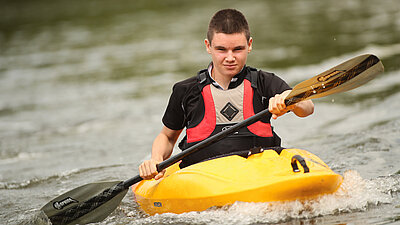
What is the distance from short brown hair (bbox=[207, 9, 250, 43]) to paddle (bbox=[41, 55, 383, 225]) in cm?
56

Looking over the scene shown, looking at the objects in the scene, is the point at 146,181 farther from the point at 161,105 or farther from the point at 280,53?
the point at 280,53

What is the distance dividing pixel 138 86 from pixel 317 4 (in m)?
12.2

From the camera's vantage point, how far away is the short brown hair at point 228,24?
3869 mm

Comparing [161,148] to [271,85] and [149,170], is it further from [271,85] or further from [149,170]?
[271,85]

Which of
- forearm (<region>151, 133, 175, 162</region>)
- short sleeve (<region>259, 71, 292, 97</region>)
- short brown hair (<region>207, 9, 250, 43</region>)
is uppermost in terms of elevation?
short brown hair (<region>207, 9, 250, 43</region>)

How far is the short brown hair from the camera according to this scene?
152 inches

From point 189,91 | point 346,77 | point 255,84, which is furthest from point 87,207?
point 346,77

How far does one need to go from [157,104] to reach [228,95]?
18.0 feet

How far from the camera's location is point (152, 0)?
29672 millimetres

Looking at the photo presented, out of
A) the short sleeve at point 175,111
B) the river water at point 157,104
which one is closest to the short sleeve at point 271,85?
the short sleeve at point 175,111

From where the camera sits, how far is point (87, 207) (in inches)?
172

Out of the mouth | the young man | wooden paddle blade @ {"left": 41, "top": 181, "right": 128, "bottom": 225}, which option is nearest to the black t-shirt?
the young man

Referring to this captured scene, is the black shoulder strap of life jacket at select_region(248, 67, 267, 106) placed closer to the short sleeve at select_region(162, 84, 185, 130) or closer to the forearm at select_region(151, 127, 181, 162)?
the short sleeve at select_region(162, 84, 185, 130)

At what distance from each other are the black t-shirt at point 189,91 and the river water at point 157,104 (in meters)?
0.75
